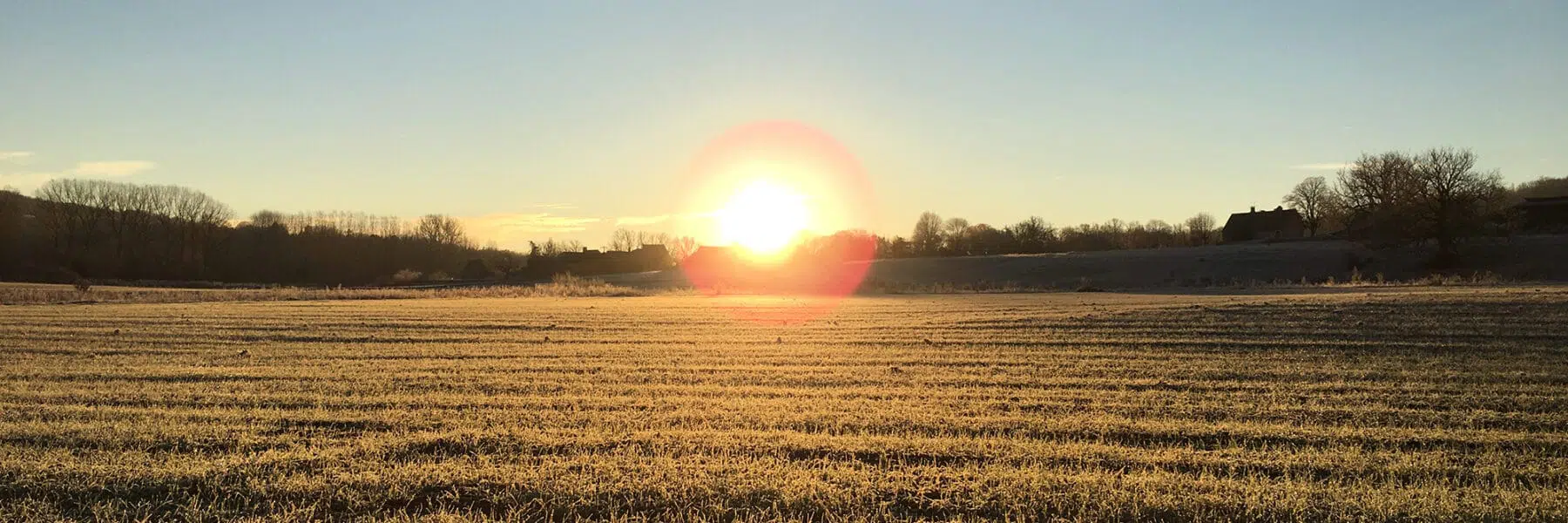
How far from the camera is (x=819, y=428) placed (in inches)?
344

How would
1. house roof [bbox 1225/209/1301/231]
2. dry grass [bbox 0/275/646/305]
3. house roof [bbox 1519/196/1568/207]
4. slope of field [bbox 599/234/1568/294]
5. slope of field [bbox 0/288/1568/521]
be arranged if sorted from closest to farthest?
slope of field [bbox 0/288/1568/521] → dry grass [bbox 0/275/646/305] → slope of field [bbox 599/234/1568/294] → house roof [bbox 1519/196/1568/207] → house roof [bbox 1225/209/1301/231]

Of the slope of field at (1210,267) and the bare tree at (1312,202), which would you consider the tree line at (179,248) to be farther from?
the bare tree at (1312,202)

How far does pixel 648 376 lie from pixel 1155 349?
377 inches

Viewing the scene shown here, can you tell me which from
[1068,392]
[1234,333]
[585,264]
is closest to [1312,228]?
[585,264]

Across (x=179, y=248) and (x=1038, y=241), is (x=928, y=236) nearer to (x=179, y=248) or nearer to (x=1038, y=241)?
(x=1038, y=241)

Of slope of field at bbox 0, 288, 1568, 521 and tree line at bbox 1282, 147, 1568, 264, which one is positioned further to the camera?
tree line at bbox 1282, 147, 1568, 264

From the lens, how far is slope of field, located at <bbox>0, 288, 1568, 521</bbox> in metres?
6.16

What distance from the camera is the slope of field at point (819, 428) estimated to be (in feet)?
20.2

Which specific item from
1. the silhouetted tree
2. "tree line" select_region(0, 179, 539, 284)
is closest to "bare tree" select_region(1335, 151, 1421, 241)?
the silhouetted tree

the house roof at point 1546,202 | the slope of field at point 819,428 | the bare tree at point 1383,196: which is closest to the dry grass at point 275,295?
the slope of field at point 819,428

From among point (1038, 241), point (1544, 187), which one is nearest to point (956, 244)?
point (1038, 241)

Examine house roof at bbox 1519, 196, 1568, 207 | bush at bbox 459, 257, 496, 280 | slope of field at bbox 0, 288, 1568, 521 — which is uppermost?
house roof at bbox 1519, 196, 1568, 207

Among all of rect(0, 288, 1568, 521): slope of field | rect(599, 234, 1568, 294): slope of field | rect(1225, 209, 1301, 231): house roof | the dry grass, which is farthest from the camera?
rect(1225, 209, 1301, 231): house roof

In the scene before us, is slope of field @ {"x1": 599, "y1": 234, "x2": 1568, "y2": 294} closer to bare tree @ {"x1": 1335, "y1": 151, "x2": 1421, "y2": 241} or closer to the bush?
bare tree @ {"x1": 1335, "y1": 151, "x2": 1421, "y2": 241}
